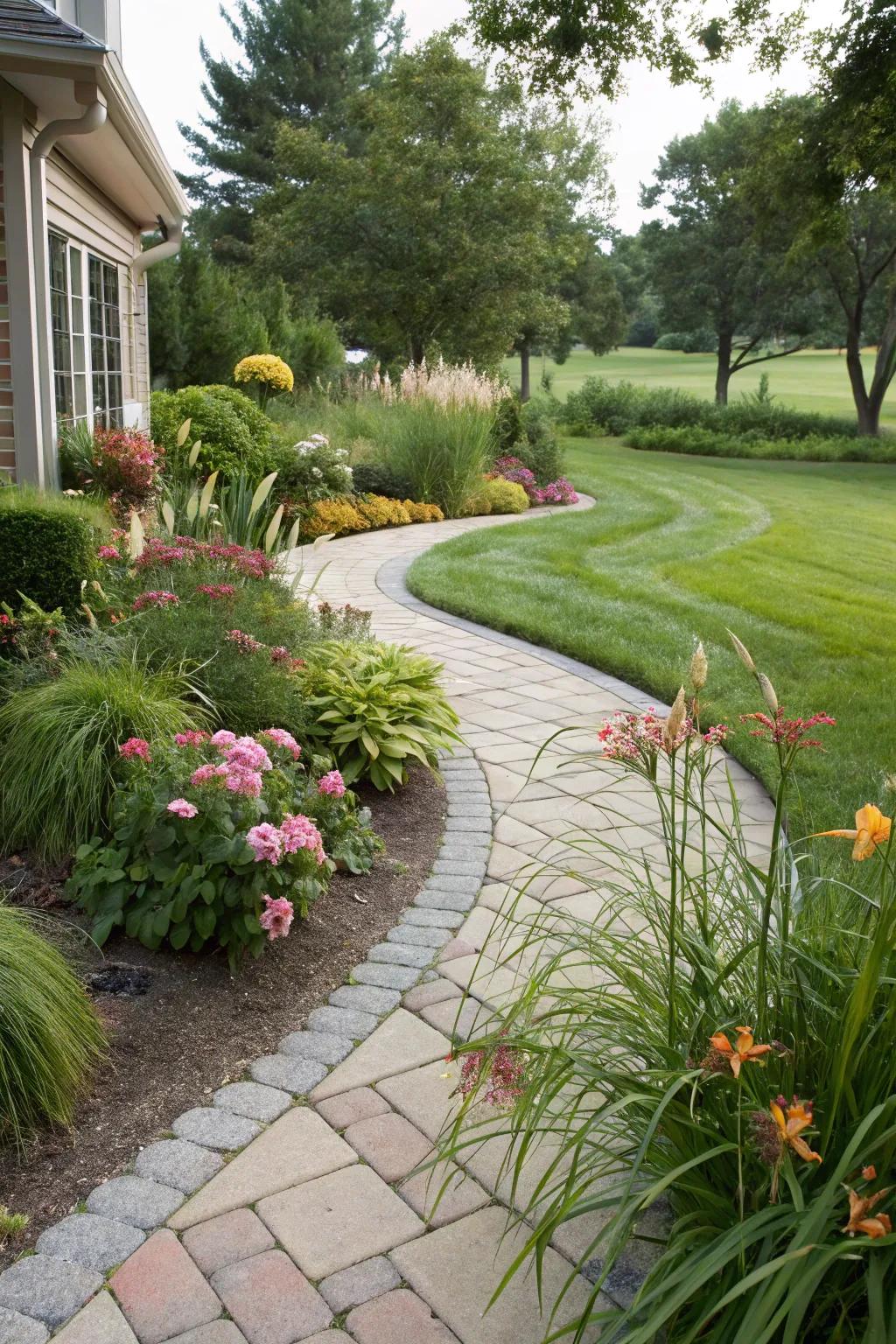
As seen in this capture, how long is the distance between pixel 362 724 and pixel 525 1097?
8.82ft

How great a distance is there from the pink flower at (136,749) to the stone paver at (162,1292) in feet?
4.92

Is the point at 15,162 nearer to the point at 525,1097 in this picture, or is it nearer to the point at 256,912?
the point at 256,912

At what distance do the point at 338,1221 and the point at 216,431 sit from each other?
8830 mm

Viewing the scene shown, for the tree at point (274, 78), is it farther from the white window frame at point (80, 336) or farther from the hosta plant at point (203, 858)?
the hosta plant at point (203, 858)

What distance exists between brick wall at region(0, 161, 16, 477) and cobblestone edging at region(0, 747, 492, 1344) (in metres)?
4.40

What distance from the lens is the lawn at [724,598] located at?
508cm

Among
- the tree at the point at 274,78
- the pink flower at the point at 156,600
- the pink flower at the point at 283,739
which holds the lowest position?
the pink flower at the point at 283,739

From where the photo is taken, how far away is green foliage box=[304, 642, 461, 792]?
4.20 metres

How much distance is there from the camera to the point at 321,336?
18.0m

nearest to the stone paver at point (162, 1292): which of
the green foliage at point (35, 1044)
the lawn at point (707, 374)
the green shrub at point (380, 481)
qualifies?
the green foliage at point (35, 1044)

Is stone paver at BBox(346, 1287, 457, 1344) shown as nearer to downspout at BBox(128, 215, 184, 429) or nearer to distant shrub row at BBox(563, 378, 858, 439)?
downspout at BBox(128, 215, 184, 429)

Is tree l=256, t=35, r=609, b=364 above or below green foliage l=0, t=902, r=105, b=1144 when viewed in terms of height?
above

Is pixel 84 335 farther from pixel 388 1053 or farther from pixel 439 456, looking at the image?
pixel 388 1053

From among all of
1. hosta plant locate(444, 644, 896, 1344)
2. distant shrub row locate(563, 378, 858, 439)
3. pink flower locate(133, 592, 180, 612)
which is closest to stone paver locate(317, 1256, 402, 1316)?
hosta plant locate(444, 644, 896, 1344)
